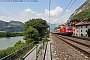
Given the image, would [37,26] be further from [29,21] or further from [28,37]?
[28,37]

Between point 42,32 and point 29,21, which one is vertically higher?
point 29,21

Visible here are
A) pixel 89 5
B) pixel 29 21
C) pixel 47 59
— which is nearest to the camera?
pixel 47 59

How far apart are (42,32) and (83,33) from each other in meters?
13.4

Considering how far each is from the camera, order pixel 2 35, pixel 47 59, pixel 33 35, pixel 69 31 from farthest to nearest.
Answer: pixel 2 35, pixel 69 31, pixel 33 35, pixel 47 59

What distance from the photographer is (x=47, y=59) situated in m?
6.33

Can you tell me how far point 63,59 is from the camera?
6.57 meters

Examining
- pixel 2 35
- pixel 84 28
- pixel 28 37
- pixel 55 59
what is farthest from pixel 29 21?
pixel 2 35

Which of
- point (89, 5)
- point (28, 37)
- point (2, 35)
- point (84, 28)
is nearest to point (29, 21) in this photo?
point (28, 37)

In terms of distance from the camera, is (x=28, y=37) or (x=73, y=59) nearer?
(x=73, y=59)

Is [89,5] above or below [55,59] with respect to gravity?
above

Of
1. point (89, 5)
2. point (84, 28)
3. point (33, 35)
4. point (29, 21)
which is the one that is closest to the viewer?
point (33, 35)

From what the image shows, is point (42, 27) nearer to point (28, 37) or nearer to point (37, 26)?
point (37, 26)

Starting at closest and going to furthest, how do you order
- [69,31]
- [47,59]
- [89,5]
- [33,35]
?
[47,59], [33,35], [69,31], [89,5]

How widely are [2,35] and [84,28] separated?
86.9 metres
